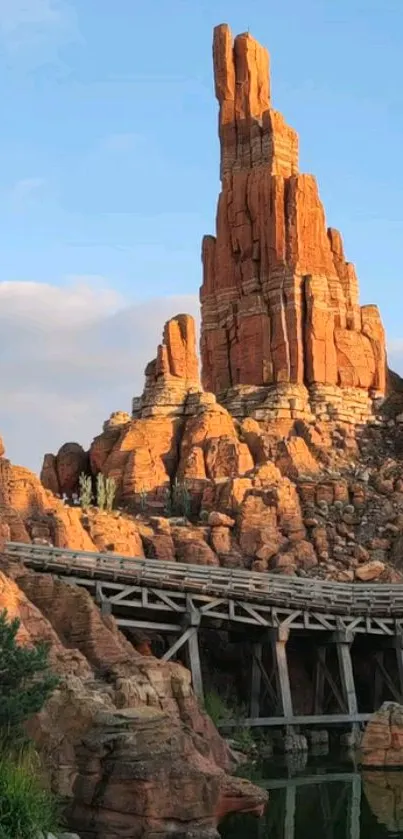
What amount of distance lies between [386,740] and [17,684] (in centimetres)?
1563

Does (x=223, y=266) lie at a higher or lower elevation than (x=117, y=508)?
higher

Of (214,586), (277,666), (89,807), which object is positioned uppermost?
(214,586)

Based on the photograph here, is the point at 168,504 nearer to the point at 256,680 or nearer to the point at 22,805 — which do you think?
the point at 256,680

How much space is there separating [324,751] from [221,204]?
1674 inches

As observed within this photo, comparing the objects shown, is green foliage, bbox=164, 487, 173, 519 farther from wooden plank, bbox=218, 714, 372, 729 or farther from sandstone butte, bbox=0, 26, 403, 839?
wooden plank, bbox=218, 714, 372, 729

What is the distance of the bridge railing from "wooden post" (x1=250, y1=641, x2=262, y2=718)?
7.11 feet

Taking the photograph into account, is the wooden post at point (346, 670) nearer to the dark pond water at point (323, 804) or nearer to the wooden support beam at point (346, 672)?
the wooden support beam at point (346, 672)

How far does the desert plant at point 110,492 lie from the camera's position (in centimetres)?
5327

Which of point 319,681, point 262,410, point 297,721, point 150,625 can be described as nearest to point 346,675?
point 319,681

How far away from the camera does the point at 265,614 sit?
136ft

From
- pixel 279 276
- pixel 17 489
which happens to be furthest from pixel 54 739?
pixel 279 276

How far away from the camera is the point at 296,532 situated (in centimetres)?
5322

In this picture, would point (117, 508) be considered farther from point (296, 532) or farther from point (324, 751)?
point (324, 751)

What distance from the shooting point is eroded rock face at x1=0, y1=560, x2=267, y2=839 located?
21938 mm
